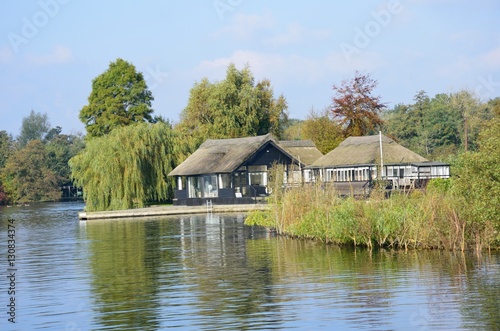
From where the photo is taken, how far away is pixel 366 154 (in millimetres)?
61438

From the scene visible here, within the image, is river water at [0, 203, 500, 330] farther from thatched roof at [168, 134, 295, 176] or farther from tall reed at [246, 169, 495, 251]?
thatched roof at [168, 134, 295, 176]

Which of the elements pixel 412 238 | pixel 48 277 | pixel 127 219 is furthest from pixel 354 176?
pixel 48 277

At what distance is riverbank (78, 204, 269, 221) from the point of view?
5556cm

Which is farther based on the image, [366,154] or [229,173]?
[229,173]

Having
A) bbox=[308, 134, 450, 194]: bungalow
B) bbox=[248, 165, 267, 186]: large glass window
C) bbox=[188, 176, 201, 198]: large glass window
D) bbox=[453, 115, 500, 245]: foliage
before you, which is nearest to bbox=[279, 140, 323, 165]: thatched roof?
bbox=[248, 165, 267, 186]: large glass window

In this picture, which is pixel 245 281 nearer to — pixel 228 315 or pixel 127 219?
pixel 228 315

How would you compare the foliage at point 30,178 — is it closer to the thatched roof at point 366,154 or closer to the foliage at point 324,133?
the foliage at point 324,133

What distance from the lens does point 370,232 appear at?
27297 mm

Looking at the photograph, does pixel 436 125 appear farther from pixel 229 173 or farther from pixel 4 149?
pixel 4 149

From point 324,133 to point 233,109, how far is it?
30.0ft

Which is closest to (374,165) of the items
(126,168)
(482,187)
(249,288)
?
(126,168)

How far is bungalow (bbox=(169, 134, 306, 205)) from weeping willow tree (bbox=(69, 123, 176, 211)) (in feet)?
5.48

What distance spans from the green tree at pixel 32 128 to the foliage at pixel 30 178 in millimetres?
63455

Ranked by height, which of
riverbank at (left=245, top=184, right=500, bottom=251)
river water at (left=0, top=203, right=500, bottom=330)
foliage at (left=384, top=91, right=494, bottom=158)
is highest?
foliage at (left=384, top=91, right=494, bottom=158)
